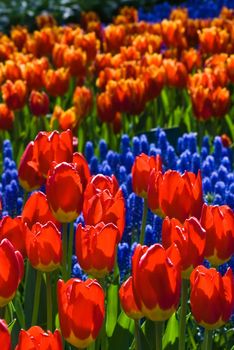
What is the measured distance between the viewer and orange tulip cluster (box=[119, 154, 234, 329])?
1742mm

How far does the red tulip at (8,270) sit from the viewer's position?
1801 mm

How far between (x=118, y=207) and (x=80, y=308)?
1.37ft

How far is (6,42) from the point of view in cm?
592

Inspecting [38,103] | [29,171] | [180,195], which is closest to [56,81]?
[38,103]

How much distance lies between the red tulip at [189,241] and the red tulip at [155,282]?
129mm

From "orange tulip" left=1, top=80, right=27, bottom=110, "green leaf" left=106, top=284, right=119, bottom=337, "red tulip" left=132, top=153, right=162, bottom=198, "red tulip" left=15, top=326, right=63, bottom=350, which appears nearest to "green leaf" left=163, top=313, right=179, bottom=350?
"green leaf" left=106, top=284, right=119, bottom=337

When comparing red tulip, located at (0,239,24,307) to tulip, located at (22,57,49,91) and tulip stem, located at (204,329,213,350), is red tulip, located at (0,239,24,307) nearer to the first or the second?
tulip stem, located at (204,329,213,350)

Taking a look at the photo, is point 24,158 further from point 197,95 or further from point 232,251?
point 197,95

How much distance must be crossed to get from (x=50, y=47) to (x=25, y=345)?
14.2 ft

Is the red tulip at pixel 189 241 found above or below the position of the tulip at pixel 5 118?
above

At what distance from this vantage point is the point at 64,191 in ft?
7.05

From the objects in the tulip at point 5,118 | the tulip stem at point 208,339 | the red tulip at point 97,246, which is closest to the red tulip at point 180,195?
the red tulip at point 97,246

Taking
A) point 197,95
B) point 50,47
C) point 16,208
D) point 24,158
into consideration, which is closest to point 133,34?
point 50,47

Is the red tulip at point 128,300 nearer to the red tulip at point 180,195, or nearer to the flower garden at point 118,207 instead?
the flower garden at point 118,207
